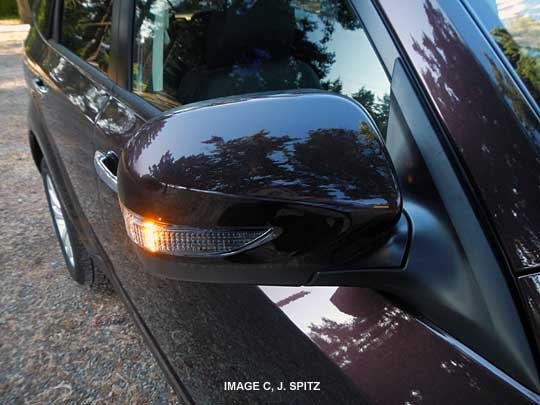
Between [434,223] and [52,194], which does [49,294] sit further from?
[434,223]

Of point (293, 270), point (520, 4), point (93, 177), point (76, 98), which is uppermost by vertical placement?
point (520, 4)

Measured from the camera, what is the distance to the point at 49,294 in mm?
2754

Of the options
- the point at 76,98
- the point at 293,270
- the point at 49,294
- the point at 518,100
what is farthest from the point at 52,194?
the point at 518,100

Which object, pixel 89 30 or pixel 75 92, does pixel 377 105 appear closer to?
pixel 75 92

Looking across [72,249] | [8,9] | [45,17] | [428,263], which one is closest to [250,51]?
[428,263]

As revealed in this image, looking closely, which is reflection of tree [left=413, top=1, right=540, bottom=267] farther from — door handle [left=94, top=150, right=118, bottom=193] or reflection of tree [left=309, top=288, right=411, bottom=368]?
door handle [left=94, top=150, right=118, bottom=193]

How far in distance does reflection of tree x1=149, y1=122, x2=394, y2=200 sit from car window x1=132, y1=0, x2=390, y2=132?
0.32 meters

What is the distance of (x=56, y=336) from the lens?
2420 millimetres

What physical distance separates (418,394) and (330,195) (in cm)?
34

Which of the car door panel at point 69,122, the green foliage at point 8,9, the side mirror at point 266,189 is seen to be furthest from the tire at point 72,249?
the green foliage at point 8,9

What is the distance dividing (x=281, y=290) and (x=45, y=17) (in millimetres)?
2498

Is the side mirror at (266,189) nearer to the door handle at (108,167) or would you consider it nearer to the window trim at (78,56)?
the door handle at (108,167)

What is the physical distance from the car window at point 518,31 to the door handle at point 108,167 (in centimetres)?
111

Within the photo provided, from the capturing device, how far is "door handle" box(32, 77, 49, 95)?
232 cm
